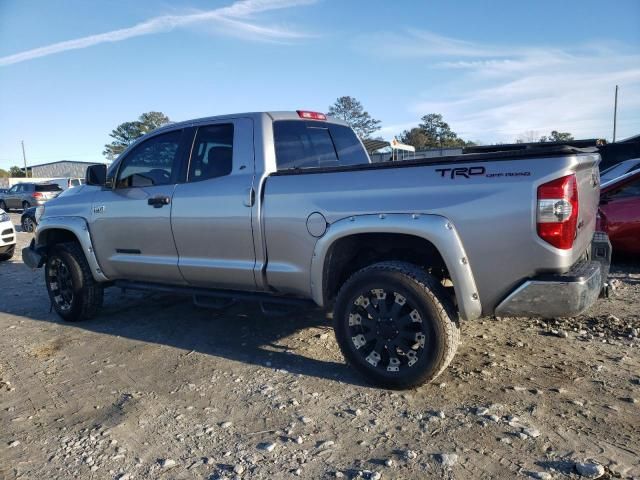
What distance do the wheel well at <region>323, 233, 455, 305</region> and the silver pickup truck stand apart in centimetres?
1

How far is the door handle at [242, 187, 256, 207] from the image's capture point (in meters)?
4.02

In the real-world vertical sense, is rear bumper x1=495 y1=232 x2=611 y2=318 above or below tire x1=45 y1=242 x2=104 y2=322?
above

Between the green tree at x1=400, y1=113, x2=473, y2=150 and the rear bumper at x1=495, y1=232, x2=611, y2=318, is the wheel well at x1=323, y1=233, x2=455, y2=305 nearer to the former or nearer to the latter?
the rear bumper at x1=495, y1=232, x2=611, y2=318

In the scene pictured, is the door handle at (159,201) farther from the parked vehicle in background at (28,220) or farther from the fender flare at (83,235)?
the parked vehicle in background at (28,220)

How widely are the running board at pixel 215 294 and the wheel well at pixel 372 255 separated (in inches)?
11.9

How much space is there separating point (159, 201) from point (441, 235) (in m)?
2.70

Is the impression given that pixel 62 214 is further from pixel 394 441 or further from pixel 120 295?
pixel 394 441

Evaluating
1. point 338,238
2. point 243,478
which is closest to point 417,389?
point 338,238

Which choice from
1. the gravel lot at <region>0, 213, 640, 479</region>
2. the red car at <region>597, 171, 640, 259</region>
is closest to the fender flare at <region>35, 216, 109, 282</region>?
the gravel lot at <region>0, 213, 640, 479</region>

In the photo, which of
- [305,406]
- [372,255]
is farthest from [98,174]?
[305,406]

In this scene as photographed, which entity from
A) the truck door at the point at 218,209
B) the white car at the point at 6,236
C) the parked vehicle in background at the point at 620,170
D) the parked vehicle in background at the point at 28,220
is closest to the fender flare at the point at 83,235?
the truck door at the point at 218,209

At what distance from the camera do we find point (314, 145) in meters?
4.82

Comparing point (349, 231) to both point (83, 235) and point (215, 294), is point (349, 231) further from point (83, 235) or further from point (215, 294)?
point (83, 235)

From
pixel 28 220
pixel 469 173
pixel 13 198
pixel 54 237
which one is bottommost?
pixel 28 220
